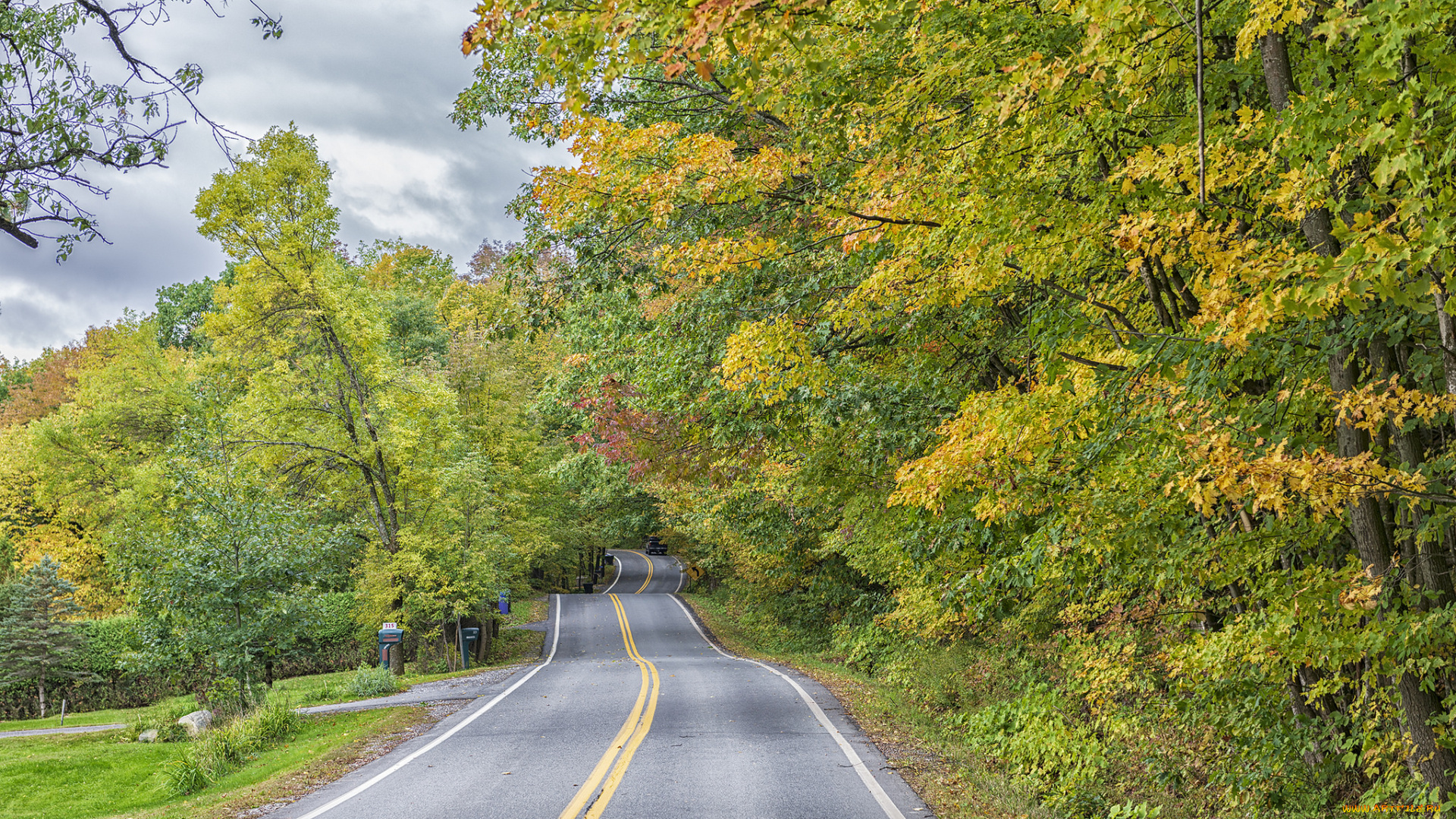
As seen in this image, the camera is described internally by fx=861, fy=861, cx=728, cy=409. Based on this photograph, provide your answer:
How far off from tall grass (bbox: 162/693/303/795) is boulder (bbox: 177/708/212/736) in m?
1.55

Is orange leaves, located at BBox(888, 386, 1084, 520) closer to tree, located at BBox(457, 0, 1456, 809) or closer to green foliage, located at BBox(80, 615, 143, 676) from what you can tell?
tree, located at BBox(457, 0, 1456, 809)

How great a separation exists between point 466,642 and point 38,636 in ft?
37.0

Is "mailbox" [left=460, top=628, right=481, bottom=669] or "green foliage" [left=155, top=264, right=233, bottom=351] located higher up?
"green foliage" [left=155, top=264, right=233, bottom=351]

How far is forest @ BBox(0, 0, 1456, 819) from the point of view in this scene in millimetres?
4066

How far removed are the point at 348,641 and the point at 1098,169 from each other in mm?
29296

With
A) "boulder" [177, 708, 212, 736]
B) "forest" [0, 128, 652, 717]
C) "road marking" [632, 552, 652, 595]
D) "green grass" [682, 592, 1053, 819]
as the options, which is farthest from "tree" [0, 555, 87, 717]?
"road marking" [632, 552, 652, 595]

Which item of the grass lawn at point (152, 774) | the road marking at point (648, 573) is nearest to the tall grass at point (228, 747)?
the grass lawn at point (152, 774)

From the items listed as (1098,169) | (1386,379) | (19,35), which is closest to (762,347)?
(1098,169)

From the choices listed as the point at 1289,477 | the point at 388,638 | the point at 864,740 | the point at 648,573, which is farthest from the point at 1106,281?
the point at 648,573

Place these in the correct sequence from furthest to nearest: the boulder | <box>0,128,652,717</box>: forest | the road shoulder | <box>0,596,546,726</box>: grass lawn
→ <box>0,596,546,726</box>: grass lawn → the boulder → <box>0,128,652,717</box>: forest → the road shoulder

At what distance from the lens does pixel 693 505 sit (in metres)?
23.5

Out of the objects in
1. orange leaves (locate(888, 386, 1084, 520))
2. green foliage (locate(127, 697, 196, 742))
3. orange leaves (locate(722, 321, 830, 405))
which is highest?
orange leaves (locate(722, 321, 830, 405))

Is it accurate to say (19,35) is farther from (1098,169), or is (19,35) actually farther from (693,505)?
(693,505)

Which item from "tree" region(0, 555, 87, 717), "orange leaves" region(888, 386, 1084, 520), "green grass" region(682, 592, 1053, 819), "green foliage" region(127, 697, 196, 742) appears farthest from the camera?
"tree" region(0, 555, 87, 717)
